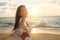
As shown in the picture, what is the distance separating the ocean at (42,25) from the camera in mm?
1971

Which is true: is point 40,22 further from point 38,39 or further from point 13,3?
point 13,3

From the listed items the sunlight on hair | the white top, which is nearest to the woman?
the white top

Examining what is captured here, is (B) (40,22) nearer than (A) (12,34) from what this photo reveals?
No

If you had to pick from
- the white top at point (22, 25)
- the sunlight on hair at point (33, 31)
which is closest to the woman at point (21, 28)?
the white top at point (22, 25)

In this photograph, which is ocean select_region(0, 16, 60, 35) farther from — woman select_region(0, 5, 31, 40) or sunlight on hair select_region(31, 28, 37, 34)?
woman select_region(0, 5, 31, 40)

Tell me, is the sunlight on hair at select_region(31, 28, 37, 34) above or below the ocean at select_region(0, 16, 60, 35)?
below

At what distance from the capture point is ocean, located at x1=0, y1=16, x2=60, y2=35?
6.47ft

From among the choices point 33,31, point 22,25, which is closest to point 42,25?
point 33,31

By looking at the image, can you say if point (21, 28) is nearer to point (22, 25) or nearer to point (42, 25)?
point (22, 25)

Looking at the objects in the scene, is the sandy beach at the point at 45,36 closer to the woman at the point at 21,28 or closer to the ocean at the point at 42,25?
the ocean at the point at 42,25

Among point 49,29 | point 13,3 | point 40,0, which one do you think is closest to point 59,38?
point 49,29

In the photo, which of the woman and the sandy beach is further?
the sandy beach

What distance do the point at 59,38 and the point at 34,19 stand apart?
0.32 m

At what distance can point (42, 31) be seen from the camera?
6.49 ft
